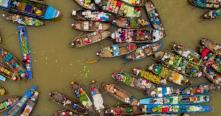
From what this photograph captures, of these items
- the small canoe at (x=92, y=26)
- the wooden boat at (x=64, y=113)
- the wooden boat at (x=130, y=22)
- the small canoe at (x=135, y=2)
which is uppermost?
the small canoe at (x=135, y=2)

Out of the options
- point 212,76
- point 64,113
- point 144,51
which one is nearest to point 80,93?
point 64,113

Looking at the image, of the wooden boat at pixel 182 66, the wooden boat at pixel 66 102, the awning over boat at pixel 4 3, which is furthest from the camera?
the wooden boat at pixel 182 66

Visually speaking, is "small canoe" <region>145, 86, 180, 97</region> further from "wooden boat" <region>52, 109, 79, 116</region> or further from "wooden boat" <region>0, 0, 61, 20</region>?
"wooden boat" <region>0, 0, 61, 20</region>

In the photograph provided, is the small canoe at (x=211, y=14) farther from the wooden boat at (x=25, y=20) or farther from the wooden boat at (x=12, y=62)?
A: the wooden boat at (x=12, y=62)

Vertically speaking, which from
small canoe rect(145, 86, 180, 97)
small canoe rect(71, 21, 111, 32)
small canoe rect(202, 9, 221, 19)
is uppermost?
small canoe rect(202, 9, 221, 19)

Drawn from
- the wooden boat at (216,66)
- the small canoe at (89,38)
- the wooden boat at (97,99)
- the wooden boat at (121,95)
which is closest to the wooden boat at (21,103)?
the wooden boat at (97,99)

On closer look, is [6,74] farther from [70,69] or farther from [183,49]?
[183,49]

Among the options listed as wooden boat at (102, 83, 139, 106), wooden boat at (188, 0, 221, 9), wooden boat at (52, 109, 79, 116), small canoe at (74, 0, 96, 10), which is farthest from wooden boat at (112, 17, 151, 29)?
wooden boat at (52, 109, 79, 116)
